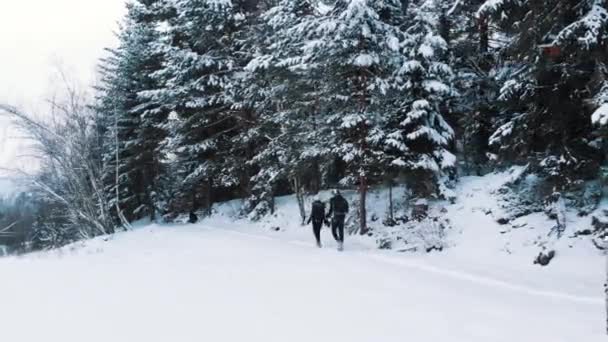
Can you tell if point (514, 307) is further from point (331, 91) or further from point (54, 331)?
point (331, 91)

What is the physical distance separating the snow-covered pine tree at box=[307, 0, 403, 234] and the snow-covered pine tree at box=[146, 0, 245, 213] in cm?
827

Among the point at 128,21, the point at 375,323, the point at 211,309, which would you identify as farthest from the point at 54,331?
the point at 128,21

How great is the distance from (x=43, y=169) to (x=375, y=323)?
2311 centimetres

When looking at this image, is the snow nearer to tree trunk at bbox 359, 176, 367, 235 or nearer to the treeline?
the treeline

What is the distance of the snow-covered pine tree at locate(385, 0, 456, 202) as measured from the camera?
14.4 m

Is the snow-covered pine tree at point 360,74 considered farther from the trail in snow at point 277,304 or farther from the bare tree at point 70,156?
the bare tree at point 70,156

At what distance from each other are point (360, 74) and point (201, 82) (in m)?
10.8

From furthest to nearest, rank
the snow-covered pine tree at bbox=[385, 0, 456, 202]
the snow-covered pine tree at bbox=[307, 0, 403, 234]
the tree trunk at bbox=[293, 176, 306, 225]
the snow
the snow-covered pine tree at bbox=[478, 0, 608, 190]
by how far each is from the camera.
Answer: the tree trunk at bbox=[293, 176, 306, 225] → the snow-covered pine tree at bbox=[385, 0, 456, 202] → the snow-covered pine tree at bbox=[307, 0, 403, 234] → the snow-covered pine tree at bbox=[478, 0, 608, 190] → the snow

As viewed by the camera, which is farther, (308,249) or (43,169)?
(43,169)

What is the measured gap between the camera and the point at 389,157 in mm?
14914

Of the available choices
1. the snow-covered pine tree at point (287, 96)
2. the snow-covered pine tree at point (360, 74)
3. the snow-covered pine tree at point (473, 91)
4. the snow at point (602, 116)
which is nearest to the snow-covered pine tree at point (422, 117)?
the snow-covered pine tree at point (360, 74)

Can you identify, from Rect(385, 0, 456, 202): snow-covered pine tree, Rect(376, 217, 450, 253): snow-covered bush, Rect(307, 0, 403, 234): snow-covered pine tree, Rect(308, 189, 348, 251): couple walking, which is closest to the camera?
Rect(376, 217, 450, 253): snow-covered bush

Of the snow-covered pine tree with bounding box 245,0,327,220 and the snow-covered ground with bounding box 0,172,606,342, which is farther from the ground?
the snow-covered pine tree with bounding box 245,0,327,220

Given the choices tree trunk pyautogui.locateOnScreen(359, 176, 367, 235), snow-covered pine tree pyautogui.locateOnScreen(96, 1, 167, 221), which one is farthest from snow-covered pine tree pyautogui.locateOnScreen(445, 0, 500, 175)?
snow-covered pine tree pyautogui.locateOnScreen(96, 1, 167, 221)
